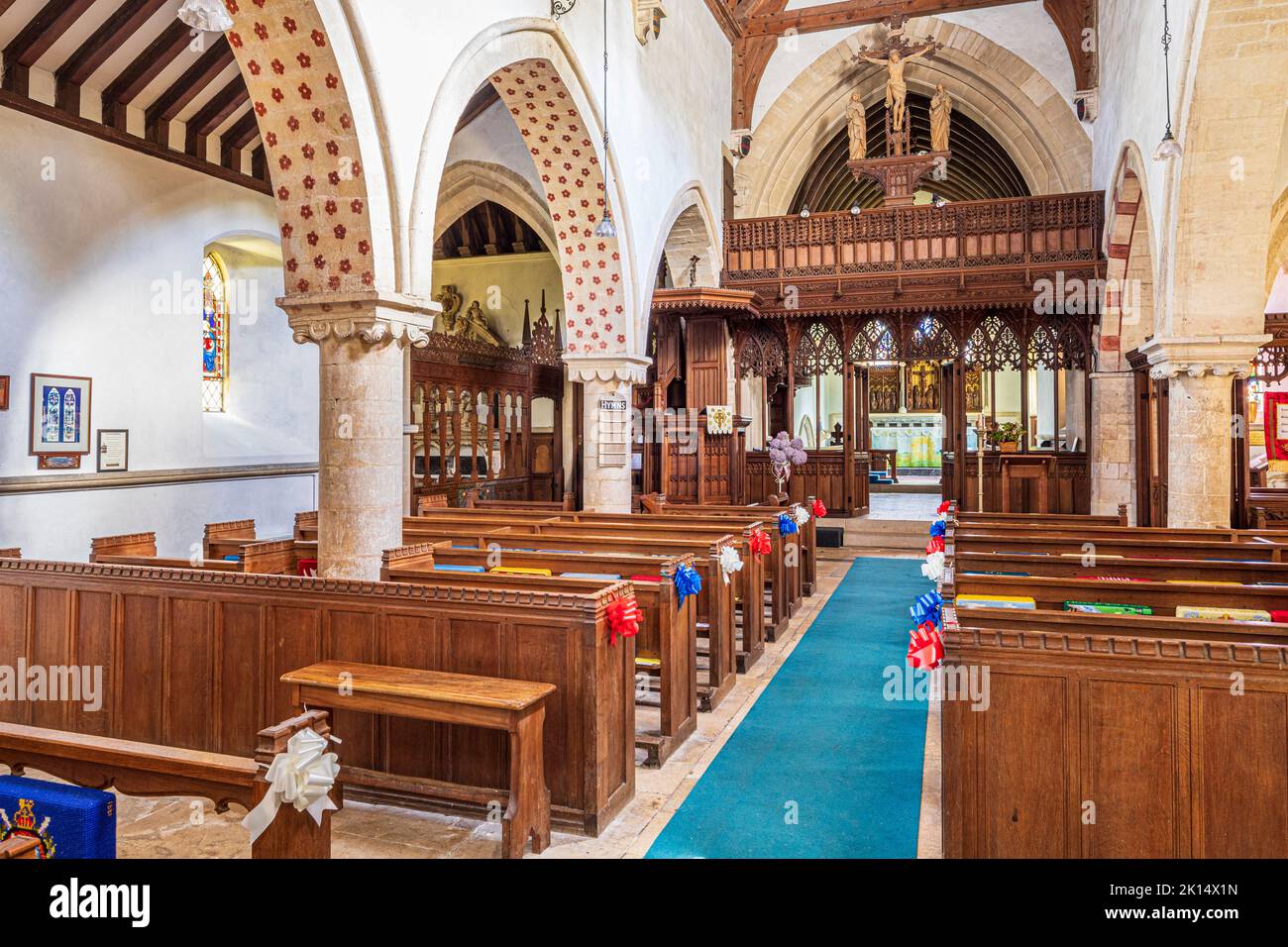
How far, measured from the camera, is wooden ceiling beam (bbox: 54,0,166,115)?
→ 694 cm

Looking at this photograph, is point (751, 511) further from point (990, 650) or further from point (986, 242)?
point (986, 242)

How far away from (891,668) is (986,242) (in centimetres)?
792

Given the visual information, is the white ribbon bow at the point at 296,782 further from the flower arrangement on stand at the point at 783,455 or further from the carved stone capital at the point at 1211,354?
the flower arrangement on stand at the point at 783,455

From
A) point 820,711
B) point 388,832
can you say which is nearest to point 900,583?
point 820,711

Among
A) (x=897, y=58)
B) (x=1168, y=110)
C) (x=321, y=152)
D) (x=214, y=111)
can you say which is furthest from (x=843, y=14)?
(x=321, y=152)

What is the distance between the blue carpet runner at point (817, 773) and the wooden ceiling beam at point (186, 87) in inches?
288

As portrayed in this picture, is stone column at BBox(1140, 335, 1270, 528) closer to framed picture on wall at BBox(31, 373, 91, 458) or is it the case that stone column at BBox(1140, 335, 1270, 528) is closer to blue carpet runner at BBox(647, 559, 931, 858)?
blue carpet runner at BBox(647, 559, 931, 858)

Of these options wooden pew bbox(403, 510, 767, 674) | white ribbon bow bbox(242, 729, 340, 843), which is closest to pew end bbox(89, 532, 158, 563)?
wooden pew bbox(403, 510, 767, 674)

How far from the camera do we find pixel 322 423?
5164mm

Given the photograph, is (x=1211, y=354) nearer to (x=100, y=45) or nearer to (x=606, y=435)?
(x=606, y=435)

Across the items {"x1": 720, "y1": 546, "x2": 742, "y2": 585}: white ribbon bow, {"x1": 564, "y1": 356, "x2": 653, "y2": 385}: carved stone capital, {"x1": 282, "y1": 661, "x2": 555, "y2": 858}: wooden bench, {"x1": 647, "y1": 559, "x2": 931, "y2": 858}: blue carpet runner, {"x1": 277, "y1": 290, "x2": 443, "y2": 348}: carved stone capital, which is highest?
{"x1": 564, "y1": 356, "x2": 653, "y2": 385}: carved stone capital

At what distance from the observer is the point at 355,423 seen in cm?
511

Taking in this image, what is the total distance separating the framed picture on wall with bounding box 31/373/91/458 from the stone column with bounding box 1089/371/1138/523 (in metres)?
11.3

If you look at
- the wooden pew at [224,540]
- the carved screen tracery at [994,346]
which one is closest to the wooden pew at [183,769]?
the wooden pew at [224,540]
